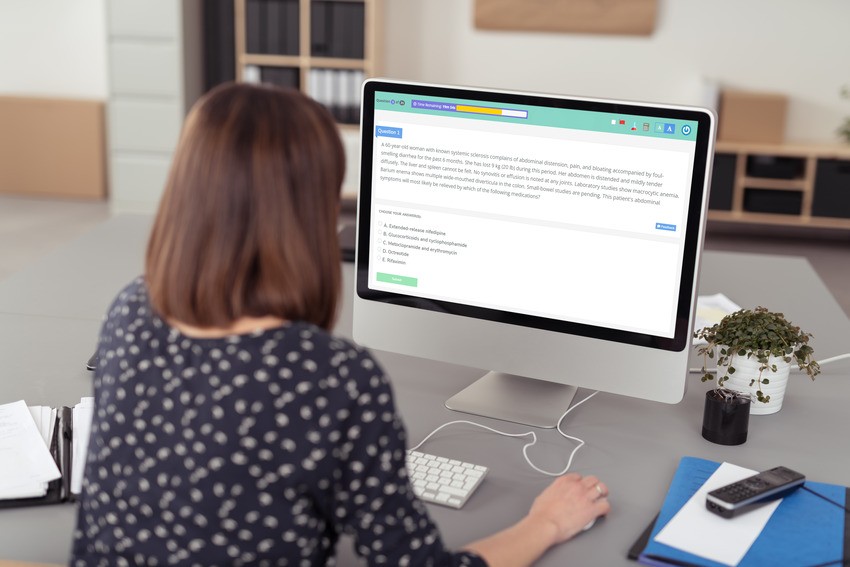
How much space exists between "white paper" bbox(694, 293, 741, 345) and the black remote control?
629 millimetres

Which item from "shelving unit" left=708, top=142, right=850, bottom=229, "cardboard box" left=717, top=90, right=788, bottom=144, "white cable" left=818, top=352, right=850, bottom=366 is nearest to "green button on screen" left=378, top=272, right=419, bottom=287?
"white cable" left=818, top=352, right=850, bottom=366

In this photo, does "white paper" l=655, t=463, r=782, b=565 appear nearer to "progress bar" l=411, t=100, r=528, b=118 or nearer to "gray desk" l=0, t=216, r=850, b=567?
"gray desk" l=0, t=216, r=850, b=567

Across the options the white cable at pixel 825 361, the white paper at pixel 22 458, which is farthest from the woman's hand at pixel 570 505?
the white paper at pixel 22 458

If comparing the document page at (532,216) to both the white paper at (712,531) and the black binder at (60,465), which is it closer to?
the white paper at (712,531)

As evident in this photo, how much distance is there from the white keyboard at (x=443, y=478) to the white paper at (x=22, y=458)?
476 mm

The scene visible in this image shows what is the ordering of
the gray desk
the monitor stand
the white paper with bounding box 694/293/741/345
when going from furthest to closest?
1. the white paper with bounding box 694/293/741/345
2. the monitor stand
3. the gray desk

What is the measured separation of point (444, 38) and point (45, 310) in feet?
13.2

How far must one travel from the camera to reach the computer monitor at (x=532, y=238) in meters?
1.32

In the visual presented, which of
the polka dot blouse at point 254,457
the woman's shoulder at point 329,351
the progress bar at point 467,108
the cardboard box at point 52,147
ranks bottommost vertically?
the cardboard box at point 52,147

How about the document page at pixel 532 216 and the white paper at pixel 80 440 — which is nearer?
the white paper at pixel 80 440

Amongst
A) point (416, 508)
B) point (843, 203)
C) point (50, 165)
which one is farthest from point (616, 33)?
point (416, 508)

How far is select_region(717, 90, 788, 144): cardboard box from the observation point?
509cm

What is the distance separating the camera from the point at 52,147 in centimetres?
586

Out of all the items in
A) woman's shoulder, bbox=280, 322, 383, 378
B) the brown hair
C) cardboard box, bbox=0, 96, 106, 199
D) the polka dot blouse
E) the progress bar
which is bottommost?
cardboard box, bbox=0, 96, 106, 199
